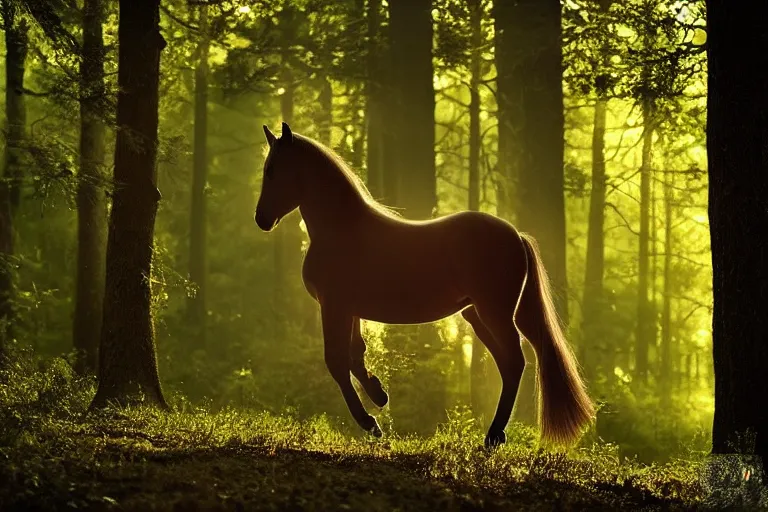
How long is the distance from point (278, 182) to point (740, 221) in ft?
14.0

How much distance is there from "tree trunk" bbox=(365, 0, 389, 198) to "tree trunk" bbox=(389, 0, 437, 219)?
2107mm

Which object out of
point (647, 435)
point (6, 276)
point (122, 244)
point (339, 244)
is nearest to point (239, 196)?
point (6, 276)

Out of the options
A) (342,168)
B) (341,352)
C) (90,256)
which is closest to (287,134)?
(342,168)

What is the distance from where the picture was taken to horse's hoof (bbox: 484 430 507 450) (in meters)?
8.33

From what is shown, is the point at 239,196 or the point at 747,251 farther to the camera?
the point at 239,196

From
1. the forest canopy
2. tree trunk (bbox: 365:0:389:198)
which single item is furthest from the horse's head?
tree trunk (bbox: 365:0:389:198)

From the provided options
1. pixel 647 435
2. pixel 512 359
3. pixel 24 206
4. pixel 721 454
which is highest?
pixel 24 206

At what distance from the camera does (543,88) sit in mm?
14984

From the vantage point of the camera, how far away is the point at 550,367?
8508mm

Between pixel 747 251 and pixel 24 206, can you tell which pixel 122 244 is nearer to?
pixel 747 251

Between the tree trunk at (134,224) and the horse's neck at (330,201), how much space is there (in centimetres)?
283

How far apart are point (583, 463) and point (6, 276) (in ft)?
50.8

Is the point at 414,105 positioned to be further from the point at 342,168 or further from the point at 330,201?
the point at 330,201

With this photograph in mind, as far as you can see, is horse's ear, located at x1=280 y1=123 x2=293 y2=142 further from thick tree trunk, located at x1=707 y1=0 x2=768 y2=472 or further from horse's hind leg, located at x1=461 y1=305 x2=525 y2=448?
thick tree trunk, located at x1=707 y1=0 x2=768 y2=472
